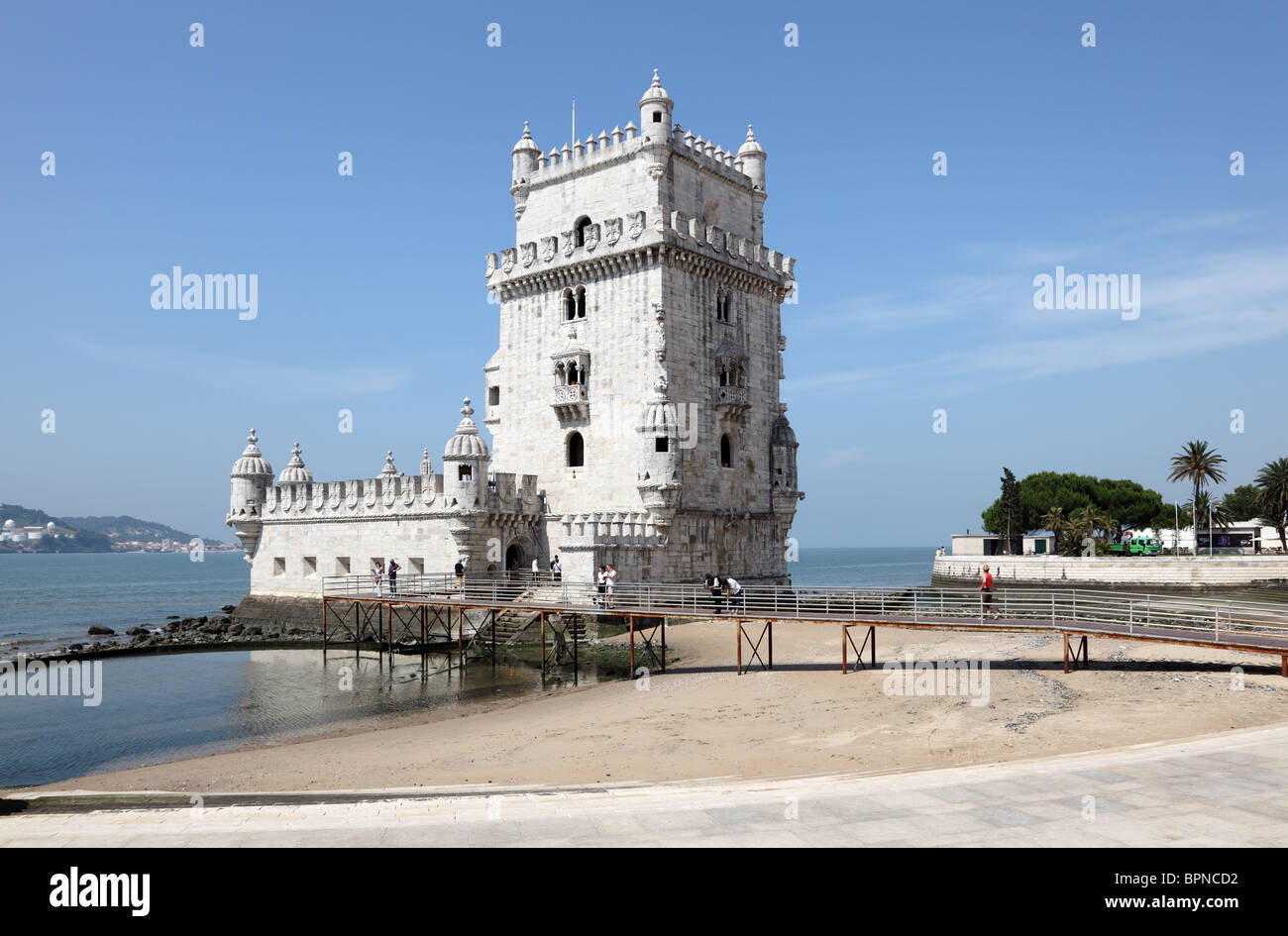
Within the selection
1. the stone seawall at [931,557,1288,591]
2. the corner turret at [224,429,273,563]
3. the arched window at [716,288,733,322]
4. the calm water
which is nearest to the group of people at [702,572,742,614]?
the calm water

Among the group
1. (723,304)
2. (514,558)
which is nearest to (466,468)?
(514,558)

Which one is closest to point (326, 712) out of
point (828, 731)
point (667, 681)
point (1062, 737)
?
point (667, 681)

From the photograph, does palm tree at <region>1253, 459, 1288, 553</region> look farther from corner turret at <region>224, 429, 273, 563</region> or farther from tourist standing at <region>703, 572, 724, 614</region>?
corner turret at <region>224, 429, 273, 563</region>

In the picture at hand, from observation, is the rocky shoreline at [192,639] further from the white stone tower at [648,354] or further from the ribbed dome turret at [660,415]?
the ribbed dome turret at [660,415]

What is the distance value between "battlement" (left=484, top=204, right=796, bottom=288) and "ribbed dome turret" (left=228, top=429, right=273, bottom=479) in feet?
53.6

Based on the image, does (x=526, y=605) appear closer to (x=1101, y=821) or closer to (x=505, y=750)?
(x=505, y=750)

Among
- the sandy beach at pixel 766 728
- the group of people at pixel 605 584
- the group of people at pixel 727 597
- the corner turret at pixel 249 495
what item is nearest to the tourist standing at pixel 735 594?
the group of people at pixel 727 597

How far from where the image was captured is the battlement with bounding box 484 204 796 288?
36.5m

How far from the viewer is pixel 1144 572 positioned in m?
57.6
